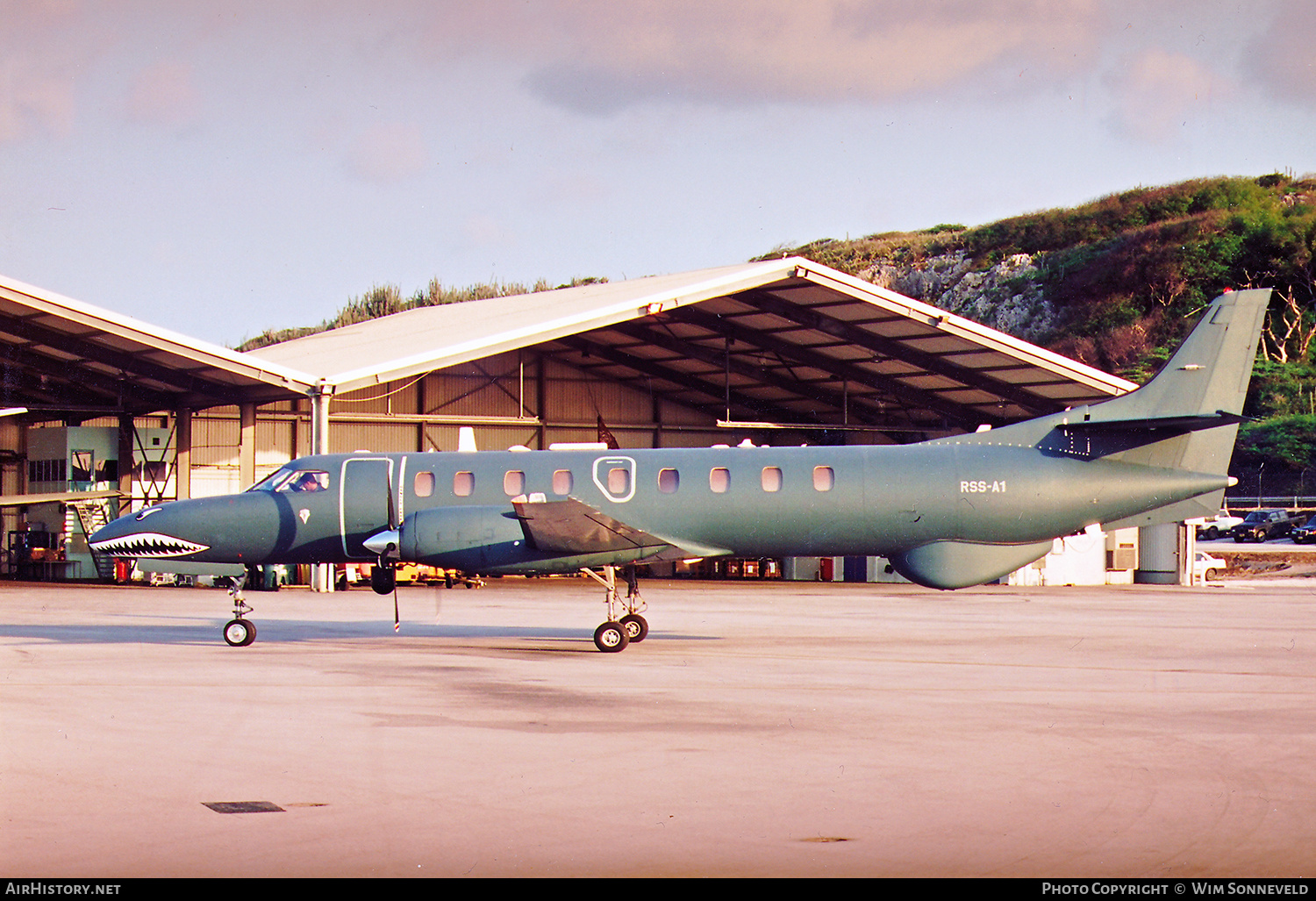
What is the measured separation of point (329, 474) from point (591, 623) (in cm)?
670

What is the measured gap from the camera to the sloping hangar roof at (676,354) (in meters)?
Answer: 38.2

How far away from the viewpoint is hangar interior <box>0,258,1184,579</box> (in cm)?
3909

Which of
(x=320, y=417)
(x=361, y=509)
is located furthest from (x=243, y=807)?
(x=320, y=417)

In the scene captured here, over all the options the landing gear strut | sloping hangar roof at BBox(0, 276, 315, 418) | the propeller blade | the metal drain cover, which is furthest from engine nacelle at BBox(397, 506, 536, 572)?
sloping hangar roof at BBox(0, 276, 315, 418)

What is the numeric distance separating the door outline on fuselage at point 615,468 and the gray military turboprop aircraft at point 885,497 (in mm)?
25

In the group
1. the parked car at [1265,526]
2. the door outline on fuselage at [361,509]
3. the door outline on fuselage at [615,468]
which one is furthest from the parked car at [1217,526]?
the door outline on fuselage at [361,509]

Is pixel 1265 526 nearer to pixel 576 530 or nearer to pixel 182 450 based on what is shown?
pixel 182 450

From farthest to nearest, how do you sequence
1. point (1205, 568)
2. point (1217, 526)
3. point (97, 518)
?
point (1217, 526), point (97, 518), point (1205, 568)

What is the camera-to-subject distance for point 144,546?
2220 cm

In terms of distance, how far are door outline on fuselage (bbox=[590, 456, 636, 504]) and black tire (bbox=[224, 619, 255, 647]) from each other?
19.6ft

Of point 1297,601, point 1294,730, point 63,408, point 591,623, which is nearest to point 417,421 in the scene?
point 63,408

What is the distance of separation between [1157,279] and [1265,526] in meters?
28.9

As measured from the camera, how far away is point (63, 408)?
4447cm
